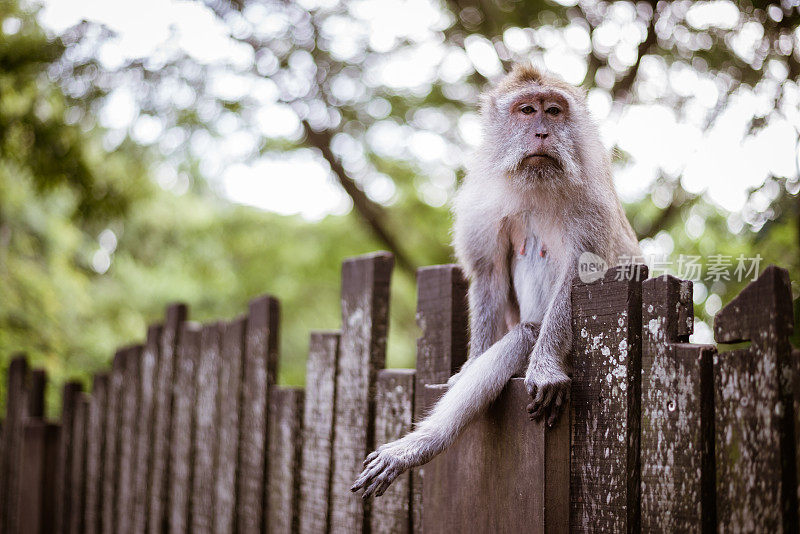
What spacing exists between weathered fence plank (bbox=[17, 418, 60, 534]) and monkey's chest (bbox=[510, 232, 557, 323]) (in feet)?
12.7

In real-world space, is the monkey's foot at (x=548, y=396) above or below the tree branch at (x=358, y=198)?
below

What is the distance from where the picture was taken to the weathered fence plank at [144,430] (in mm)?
4301

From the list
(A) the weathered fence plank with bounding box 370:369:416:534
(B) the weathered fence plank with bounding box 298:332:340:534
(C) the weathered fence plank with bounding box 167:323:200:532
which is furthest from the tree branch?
(A) the weathered fence plank with bounding box 370:369:416:534

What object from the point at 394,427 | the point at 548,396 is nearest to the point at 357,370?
the point at 394,427

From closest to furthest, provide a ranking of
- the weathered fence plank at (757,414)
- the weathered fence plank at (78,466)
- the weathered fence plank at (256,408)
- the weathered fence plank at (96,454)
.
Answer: the weathered fence plank at (757,414) < the weathered fence plank at (256,408) < the weathered fence plank at (96,454) < the weathered fence plank at (78,466)

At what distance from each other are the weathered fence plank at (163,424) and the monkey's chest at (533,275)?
2.12 meters

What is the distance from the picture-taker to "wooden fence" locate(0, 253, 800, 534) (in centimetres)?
163

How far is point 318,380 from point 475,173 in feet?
3.30

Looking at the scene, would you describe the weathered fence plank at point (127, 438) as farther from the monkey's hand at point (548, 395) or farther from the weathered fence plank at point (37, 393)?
the monkey's hand at point (548, 395)

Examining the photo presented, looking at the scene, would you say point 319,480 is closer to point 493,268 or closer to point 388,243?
point 493,268

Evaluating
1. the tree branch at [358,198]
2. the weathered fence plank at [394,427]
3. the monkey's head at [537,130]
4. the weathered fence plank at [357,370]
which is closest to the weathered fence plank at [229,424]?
the weathered fence plank at [357,370]

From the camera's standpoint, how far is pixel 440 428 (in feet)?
7.07

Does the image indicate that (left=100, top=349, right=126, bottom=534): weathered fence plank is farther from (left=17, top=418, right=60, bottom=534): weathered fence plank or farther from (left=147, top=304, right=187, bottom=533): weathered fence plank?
(left=17, top=418, right=60, bottom=534): weathered fence plank

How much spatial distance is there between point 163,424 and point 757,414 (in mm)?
3365
